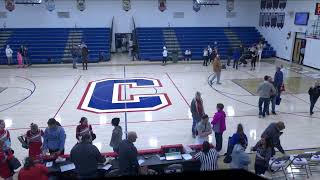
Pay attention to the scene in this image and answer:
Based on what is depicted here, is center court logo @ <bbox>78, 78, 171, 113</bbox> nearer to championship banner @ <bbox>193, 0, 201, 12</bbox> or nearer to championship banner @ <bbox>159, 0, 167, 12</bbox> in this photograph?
championship banner @ <bbox>159, 0, 167, 12</bbox>

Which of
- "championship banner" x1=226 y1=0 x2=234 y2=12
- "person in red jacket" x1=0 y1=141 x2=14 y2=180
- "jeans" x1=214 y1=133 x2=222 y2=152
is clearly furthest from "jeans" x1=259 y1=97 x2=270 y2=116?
"championship banner" x1=226 y1=0 x2=234 y2=12

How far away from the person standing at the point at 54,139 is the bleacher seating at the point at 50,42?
1575 centimetres

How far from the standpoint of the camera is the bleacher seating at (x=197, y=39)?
23.5 m

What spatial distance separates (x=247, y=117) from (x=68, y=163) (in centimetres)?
669

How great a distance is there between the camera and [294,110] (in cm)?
1170

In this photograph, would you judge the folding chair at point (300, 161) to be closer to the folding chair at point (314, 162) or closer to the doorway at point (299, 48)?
the folding chair at point (314, 162)

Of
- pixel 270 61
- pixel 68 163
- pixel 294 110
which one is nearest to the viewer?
pixel 68 163

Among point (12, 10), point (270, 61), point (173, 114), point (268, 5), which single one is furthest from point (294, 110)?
point (12, 10)

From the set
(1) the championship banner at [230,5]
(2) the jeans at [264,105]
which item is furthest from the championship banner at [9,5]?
(2) the jeans at [264,105]

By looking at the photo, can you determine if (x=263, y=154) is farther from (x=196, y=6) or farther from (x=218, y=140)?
(x=196, y=6)

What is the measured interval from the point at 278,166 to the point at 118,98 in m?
7.91

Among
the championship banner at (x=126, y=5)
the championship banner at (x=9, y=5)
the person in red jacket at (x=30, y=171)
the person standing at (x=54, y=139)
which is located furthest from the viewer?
the championship banner at (x=126, y=5)

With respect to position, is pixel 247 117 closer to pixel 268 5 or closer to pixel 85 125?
pixel 85 125

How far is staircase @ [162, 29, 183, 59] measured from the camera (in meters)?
23.7
